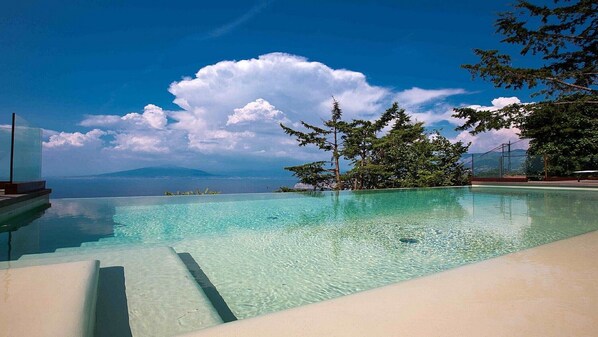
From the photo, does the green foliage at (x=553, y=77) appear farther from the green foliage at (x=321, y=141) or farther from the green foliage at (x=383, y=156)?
the green foliage at (x=321, y=141)

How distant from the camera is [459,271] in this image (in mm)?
2240

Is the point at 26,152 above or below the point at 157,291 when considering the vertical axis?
above

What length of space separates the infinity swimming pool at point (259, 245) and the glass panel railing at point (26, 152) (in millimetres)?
1272

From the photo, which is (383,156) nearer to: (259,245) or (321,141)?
(321,141)

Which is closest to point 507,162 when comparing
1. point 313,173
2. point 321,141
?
point 321,141

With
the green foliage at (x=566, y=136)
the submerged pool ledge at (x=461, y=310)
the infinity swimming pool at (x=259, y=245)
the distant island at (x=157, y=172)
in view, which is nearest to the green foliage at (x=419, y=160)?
the green foliage at (x=566, y=136)

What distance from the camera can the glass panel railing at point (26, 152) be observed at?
786cm

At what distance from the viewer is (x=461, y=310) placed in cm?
159

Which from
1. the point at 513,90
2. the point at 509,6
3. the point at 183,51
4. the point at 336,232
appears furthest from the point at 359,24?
the point at 336,232

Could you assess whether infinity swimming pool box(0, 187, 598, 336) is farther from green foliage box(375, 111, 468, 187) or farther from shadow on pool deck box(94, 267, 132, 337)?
green foliage box(375, 111, 468, 187)

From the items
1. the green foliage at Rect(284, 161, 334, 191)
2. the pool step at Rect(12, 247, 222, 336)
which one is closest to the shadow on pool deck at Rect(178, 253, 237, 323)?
the pool step at Rect(12, 247, 222, 336)

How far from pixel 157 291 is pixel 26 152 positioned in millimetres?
8903

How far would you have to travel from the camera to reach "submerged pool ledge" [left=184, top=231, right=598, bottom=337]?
139 cm

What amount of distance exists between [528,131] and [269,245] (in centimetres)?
1873
